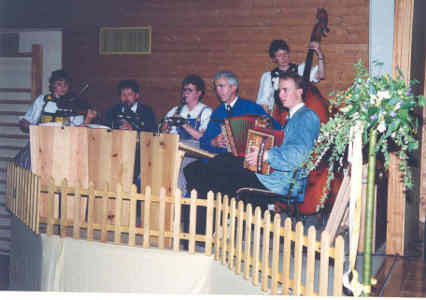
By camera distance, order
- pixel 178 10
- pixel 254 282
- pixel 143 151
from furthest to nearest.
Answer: pixel 178 10, pixel 143 151, pixel 254 282

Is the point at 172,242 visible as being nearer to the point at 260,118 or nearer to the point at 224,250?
the point at 224,250

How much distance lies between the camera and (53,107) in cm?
579

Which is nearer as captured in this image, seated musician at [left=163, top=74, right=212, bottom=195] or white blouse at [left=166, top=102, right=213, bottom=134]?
seated musician at [left=163, top=74, right=212, bottom=195]

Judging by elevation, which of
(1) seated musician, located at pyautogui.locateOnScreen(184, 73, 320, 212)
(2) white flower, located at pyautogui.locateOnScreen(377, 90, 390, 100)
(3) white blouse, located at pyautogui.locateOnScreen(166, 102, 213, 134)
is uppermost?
(2) white flower, located at pyautogui.locateOnScreen(377, 90, 390, 100)

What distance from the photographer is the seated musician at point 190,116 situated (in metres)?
5.21

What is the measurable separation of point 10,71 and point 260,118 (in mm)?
4510

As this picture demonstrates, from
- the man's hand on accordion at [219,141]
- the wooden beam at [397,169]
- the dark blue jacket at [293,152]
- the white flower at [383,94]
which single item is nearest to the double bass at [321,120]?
the dark blue jacket at [293,152]

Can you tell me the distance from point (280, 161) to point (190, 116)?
1.76 metres

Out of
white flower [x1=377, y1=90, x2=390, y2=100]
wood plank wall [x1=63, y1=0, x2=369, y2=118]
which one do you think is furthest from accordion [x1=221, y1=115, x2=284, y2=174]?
wood plank wall [x1=63, y1=0, x2=369, y2=118]

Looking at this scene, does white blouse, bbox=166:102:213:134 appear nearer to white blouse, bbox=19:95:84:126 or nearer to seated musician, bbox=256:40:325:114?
seated musician, bbox=256:40:325:114

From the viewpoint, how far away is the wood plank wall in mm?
5637

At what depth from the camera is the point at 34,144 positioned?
425 cm

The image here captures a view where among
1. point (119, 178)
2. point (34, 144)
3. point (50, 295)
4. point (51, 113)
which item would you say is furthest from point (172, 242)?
point (51, 113)

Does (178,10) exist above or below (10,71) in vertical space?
above
